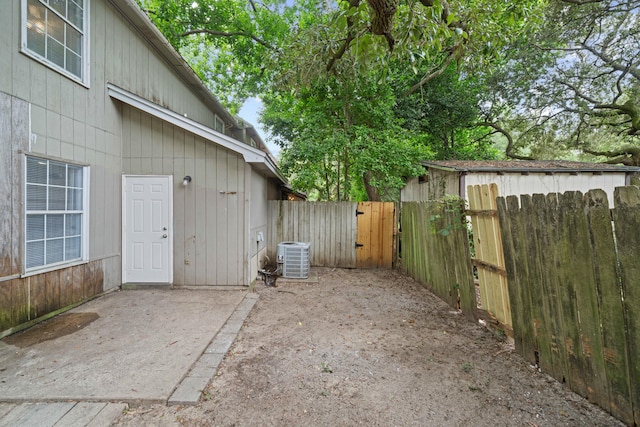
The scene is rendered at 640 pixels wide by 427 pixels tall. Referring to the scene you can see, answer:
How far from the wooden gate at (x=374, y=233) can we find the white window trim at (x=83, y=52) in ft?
18.8

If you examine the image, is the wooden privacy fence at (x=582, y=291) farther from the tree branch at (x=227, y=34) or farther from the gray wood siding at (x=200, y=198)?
→ the tree branch at (x=227, y=34)

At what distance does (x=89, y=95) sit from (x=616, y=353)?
6562mm

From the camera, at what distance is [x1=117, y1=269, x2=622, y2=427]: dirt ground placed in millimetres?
2045

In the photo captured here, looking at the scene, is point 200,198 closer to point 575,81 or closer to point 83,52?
point 83,52

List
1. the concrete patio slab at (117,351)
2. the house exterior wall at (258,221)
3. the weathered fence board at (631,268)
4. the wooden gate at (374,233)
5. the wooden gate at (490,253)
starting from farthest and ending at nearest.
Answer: the wooden gate at (374,233) < the house exterior wall at (258,221) < the wooden gate at (490,253) < the concrete patio slab at (117,351) < the weathered fence board at (631,268)

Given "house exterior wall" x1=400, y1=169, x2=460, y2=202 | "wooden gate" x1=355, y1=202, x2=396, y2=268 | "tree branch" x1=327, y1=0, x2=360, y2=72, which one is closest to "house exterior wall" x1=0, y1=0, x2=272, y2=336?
"tree branch" x1=327, y1=0, x2=360, y2=72

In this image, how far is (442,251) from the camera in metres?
4.48

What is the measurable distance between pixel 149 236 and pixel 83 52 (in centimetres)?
296

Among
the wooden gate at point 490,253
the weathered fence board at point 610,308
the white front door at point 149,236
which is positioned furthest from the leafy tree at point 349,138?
the weathered fence board at point 610,308

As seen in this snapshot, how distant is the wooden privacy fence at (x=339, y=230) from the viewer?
749 centimetres

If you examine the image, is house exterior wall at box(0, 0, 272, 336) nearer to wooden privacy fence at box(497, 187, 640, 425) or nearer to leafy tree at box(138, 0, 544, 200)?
leafy tree at box(138, 0, 544, 200)

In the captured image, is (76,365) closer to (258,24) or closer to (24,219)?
(24,219)

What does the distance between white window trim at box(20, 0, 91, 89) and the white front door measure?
1.70 m

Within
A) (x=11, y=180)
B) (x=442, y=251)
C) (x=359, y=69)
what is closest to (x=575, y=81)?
(x=442, y=251)
